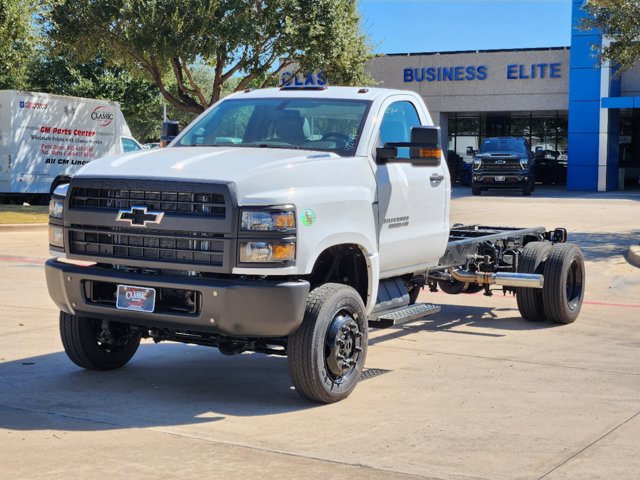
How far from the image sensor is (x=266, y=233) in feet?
20.6

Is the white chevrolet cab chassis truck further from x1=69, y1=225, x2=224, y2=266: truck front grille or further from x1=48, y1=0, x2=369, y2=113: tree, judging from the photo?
x1=48, y1=0, x2=369, y2=113: tree

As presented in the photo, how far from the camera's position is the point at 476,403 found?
6.91 meters

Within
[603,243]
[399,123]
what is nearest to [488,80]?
[603,243]

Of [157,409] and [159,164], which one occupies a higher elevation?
[159,164]

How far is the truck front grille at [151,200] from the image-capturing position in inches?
252

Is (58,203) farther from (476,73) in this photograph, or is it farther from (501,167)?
(476,73)

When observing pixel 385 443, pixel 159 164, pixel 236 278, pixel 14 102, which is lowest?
pixel 385 443

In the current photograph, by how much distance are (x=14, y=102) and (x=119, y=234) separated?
71.9 feet

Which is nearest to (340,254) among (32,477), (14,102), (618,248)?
(32,477)

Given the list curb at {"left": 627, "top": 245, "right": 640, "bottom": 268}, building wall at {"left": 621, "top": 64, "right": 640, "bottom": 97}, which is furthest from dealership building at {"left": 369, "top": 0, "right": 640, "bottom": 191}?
curb at {"left": 627, "top": 245, "right": 640, "bottom": 268}

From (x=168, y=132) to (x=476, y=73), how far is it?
37.4 meters

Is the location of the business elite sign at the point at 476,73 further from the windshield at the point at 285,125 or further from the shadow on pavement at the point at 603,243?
the windshield at the point at 285,125

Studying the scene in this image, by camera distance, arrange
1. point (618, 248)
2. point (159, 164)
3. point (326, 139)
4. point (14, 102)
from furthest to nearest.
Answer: point (14, 102) → point (618, 248) → point (326, 139) → point (159, 164)

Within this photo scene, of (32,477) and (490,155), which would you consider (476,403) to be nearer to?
(32,477)
